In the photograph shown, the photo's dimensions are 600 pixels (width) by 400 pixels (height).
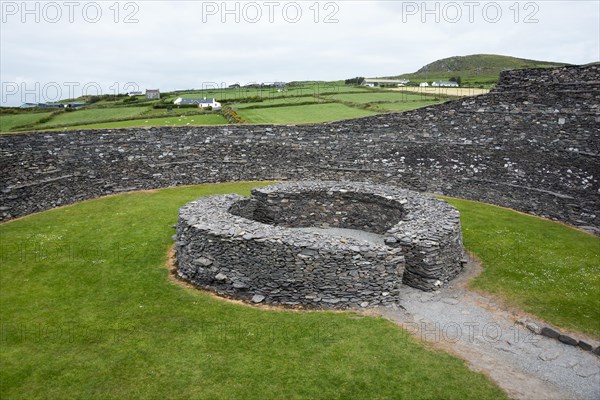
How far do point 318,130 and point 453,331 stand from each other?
1958 centimetres

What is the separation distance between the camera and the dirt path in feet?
31.5

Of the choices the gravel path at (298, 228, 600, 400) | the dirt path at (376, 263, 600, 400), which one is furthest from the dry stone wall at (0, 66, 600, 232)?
the dirt path at (376, 263, 600, 400)

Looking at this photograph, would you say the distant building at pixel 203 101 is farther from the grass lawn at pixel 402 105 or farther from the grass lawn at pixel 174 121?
the grass lawn at pixel 402 105

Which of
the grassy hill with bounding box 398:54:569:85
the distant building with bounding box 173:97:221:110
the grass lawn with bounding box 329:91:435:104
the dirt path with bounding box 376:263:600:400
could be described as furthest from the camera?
the grassy hill with bounding box 398:54:569:85

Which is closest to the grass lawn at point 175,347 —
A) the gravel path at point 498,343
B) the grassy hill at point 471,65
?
the gravel path at point 498,343

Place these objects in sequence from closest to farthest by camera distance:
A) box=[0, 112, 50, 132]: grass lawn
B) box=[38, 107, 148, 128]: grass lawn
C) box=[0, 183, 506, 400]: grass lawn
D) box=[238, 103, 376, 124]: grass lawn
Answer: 1. box=[0, 183, 506, 400]: grass lawn
2. box=[0, 112, 50, 132]: grass lawn
3. box=[238, 103, 376, 124]: grass lawn
4. box=[38, 107, 148, 128]: grass lawn

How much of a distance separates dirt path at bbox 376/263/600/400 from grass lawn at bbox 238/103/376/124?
22.7 metres

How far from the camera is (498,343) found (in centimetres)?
1122

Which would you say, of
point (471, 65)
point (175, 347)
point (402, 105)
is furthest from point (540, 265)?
point (471, 65)

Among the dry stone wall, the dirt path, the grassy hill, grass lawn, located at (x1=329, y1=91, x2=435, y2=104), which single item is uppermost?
the grassy hill

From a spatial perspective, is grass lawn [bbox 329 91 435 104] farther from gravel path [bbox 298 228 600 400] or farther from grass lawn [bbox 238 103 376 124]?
gravel path [bbox 298 228 600 400]

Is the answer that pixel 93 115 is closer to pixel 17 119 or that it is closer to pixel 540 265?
pixel 17 119

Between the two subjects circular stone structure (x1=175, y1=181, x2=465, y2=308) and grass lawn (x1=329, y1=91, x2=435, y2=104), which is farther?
grass lawn (x1=329, y1=91, x2=435, y2=104)

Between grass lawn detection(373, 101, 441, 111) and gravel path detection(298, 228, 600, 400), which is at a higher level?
grass lawn detection(373, 101, 441, 111)
